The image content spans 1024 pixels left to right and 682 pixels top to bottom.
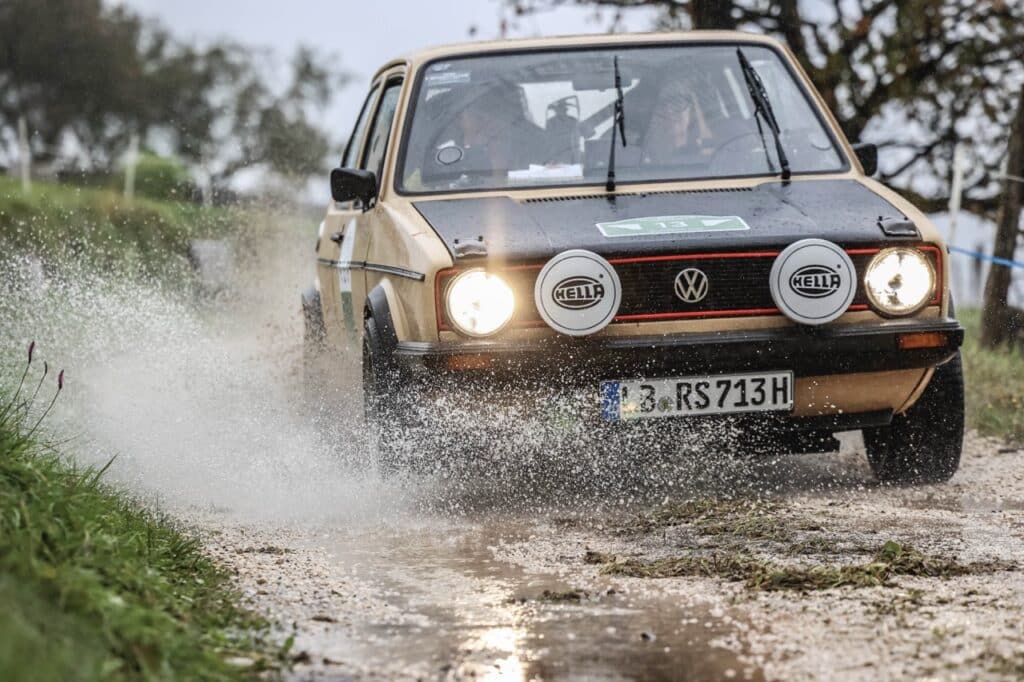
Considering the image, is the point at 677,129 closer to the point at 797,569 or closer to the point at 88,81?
→ the point at 797,569

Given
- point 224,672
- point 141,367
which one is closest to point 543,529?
point 224,672

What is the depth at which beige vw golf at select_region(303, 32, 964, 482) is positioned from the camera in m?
6.00

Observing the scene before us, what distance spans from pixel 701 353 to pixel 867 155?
1.93m

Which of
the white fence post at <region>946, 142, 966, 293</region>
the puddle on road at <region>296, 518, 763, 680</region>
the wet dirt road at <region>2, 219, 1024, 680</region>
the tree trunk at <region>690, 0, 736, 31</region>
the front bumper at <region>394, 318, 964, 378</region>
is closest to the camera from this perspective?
the puddle on road at <region>296, 518, 763, 680</region>

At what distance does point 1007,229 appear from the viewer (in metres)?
12.6

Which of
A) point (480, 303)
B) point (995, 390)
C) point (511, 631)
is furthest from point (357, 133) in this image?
point (511, 631)

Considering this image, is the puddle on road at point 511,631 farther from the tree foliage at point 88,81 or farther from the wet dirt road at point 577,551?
the tree foliage at point 88,81

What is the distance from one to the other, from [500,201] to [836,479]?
1932 millimetres

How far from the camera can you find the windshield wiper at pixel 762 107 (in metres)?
7.12

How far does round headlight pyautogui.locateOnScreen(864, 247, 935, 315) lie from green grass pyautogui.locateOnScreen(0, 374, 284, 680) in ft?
9.09

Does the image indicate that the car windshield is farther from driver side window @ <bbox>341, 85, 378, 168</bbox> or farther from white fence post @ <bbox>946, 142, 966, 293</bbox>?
white fence post @ <bbox>946, 142, 966, 293</bbox>

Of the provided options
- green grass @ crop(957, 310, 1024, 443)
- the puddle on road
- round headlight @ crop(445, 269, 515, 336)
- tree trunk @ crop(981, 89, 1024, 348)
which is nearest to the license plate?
round headlight @ crop(445, 269, 515, 336)

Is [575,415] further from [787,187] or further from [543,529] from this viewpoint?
[787,187]

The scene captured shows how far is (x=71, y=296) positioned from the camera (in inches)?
406
